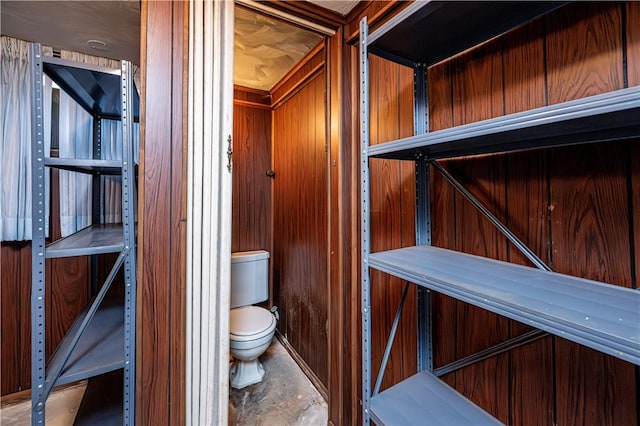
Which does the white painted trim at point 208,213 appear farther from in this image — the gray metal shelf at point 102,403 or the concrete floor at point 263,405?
the concrete floor at point 263,405

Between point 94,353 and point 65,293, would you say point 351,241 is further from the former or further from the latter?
point 65,293

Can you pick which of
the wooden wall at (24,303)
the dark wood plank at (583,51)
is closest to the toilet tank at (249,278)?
the wooden wall at (24,303)

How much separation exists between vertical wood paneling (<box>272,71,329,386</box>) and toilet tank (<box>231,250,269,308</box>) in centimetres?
19

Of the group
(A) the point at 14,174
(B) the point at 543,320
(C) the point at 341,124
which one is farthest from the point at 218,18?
(A) the point at 14,174

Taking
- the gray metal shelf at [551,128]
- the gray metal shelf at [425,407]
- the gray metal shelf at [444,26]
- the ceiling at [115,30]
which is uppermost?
the ceiling at [115,30]

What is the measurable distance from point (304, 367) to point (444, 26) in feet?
7.18

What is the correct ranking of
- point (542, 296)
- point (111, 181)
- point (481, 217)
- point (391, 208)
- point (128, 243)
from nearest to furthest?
point (542, 296) → point (481, 217) → point (128, 243) → point (391, 208) → point (111, 181)

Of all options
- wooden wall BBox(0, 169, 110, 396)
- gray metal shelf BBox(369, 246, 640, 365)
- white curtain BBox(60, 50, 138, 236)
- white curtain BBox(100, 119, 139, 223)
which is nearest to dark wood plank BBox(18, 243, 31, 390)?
wooden wall BBox(0, 169, 110, 396)

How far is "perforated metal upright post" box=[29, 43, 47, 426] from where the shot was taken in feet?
2.70

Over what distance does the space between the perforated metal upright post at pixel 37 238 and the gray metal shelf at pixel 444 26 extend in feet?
3.64

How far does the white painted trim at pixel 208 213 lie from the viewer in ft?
3.48

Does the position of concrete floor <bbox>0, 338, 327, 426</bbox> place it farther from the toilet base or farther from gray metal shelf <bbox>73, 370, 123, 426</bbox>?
gray metal shelf <bbox>73, 370, 123, 426</bbox>

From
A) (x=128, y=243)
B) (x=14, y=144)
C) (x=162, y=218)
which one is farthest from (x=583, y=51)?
(x=14, y=144)

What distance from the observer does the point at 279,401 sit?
171cm
